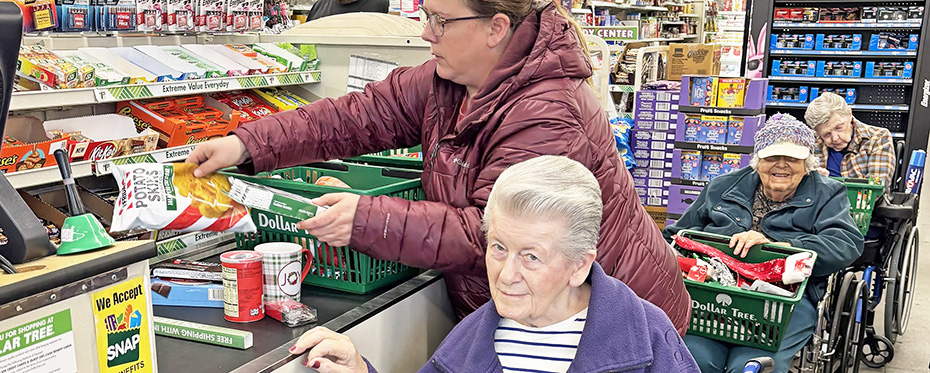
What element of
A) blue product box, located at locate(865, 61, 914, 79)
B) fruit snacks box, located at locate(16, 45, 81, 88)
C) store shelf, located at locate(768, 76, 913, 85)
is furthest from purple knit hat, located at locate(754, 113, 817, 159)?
blue product box, located at locate(865, 61, 914, 79)

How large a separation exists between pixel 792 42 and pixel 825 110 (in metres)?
3.06

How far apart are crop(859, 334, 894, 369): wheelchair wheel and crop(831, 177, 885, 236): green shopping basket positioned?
0.72 m

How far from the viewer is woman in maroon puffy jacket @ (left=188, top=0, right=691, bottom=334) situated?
5.97 ft

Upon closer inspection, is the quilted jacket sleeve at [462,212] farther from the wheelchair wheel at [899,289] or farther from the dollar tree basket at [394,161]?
the wheelchair wheel at [899,289]

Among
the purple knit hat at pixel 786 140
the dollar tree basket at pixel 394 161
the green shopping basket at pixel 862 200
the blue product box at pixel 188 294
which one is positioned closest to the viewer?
the blue product box at pixel 188 294

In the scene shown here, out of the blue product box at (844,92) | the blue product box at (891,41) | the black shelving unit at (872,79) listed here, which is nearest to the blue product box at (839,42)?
the black shelving unit at (872,79)

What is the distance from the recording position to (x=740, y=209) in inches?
161

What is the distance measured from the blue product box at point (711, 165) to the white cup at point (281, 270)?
4894mm

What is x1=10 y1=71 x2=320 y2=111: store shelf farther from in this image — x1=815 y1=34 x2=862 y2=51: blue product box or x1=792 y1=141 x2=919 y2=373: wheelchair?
x1=815 y1=34 x2=862 y2=51: blue product box

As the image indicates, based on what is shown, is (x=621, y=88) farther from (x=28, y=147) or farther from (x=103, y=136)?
(x=28, y=147)

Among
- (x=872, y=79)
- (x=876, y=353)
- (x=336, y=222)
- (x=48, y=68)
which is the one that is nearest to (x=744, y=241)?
(x=876, y=353)

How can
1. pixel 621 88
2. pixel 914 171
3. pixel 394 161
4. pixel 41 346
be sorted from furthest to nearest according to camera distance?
pixel 621 88
pixel 914 171
pixel 394 161
pixel 41 346

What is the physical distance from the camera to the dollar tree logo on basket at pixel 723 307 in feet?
10.4

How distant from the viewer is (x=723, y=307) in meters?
3.20
